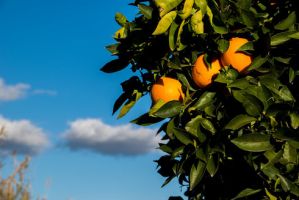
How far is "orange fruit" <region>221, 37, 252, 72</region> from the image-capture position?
2.08m

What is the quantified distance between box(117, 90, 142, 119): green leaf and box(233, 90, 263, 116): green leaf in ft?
2.17

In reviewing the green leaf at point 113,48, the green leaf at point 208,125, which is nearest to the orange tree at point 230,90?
the green leaf at point 208,125

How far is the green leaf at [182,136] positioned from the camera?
2.11m

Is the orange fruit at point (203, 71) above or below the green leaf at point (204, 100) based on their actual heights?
above

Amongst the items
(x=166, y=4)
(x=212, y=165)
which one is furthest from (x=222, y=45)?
(x=212, y=165)

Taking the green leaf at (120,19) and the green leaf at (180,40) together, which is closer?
the green leaf at (180,40)

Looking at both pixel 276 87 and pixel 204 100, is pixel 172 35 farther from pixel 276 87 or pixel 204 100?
pixel 276 87

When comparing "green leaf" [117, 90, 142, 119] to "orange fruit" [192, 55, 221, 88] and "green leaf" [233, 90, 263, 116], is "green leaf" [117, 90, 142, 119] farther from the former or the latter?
"green leaf" [233, 90, 263, 116]

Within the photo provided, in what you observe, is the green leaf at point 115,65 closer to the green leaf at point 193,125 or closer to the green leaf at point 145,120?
the green leaf at point 145,120

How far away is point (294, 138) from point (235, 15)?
24.5 inches

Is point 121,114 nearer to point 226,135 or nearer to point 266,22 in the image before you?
point 226,135

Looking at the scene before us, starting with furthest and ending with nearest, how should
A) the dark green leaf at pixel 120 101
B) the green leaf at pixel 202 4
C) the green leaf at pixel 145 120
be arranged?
the dark green leaf at pixel 120 101 < the green leaf at pixel 145 120 < the green leaf at pixel 202 4

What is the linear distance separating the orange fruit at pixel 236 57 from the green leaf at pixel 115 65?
2.02 feet

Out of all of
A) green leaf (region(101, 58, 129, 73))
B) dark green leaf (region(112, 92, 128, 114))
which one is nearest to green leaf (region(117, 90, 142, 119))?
dark green leaf (region(112, 92, 128, 114))
